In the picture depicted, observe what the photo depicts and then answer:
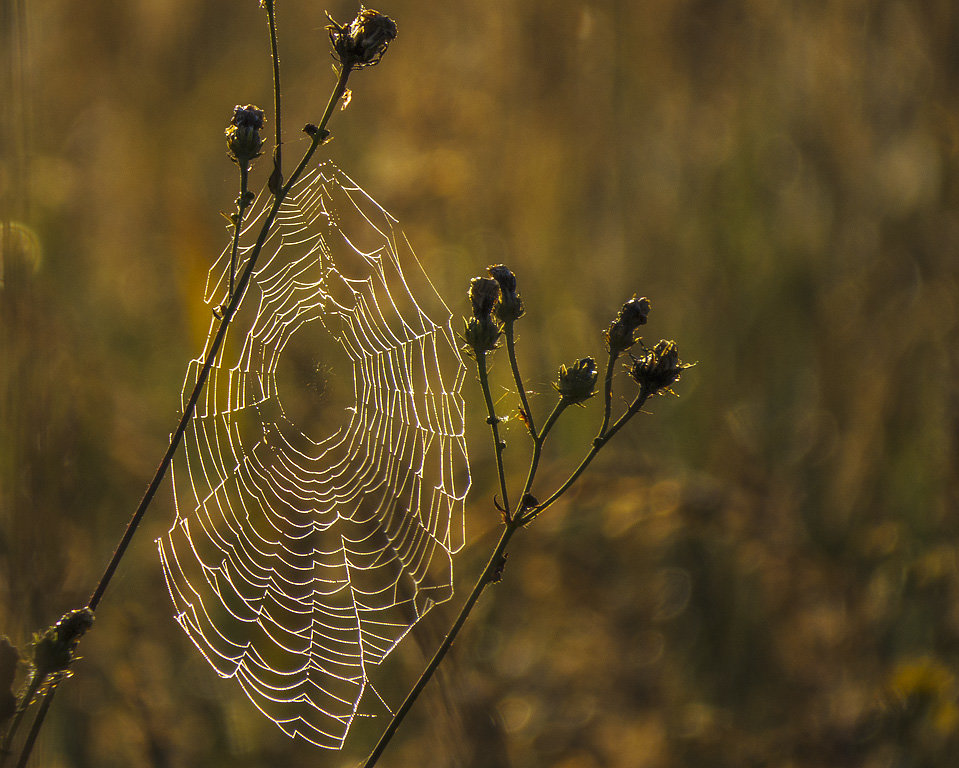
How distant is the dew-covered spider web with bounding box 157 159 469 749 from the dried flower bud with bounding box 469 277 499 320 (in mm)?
953

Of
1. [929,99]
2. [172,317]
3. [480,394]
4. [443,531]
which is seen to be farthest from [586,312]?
[172,317]

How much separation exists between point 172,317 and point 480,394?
4.50ft

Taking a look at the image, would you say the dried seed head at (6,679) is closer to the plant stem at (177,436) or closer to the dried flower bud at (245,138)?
the plant stem at (177,436)

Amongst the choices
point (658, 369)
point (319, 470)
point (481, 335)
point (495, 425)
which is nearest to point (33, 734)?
point (495, 425)

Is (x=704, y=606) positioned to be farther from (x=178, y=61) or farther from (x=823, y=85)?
(x=178, y=61)

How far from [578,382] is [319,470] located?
2.32m

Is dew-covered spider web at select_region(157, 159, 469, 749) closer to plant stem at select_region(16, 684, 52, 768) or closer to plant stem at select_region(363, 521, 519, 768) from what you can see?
plant stem at select_region(363, 521, 519, 768)

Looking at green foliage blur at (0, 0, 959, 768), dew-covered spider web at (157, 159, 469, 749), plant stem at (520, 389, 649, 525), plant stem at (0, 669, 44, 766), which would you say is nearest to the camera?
plant stem at (0, 669, 44, 766)

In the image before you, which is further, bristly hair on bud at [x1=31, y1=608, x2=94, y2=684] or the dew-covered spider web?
the dew-covered spider web

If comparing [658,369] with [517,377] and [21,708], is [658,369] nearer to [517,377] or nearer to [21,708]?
[517,377]

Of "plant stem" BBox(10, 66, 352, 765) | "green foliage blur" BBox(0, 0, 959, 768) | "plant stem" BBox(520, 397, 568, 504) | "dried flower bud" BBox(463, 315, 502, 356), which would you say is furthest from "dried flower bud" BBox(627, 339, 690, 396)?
"green foliage blur" BBox(0, 0, 959, 768)

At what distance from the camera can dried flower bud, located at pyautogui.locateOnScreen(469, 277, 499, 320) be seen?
179 centimetres

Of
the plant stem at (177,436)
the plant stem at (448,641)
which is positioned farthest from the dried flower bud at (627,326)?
the plant stem at (177,436)

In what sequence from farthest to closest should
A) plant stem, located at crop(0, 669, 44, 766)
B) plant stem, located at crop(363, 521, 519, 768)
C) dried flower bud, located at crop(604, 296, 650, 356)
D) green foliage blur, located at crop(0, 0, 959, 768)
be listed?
green foliage blur, located at crop(0, 0, 959, 768) → dried flower bud, located at crop(604, 296, 650, 356) → plant stem, located at crop(363, 521, 519, 768) → plant stem, located at crop(0, 669, 44, 766)
